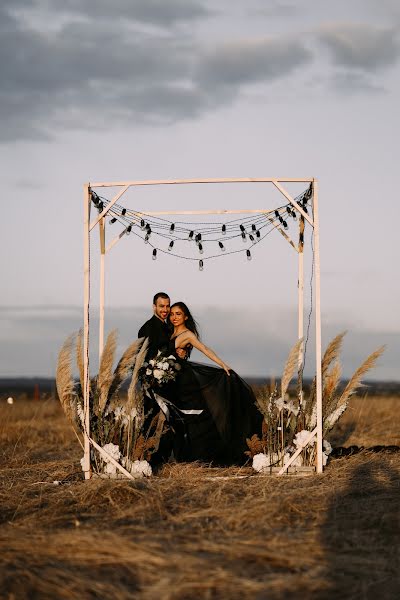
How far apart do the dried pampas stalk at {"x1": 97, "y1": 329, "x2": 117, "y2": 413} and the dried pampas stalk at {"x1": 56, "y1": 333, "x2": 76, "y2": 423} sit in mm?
264

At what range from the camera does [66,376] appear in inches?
319

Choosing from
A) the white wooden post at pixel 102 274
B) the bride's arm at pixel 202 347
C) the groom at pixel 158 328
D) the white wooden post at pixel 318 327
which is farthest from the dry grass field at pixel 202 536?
the white wooden post at pixel 102 274

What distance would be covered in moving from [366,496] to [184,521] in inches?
71.1

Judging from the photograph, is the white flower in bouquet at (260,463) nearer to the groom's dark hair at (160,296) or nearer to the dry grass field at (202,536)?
the dry grass field at (202,536)

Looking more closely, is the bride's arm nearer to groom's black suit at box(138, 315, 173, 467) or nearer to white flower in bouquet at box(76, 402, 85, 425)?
groom's black suit at box(138, 315, 173, 467)

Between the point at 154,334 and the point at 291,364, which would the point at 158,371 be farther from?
the point at 291,364

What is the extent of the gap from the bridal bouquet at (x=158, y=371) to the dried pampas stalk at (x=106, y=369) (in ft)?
1.70

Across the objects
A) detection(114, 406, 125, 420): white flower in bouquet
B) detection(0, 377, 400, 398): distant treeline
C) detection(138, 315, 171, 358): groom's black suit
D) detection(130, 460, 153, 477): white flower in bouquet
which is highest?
detection(138, 315, 171, 358): groom's black suit

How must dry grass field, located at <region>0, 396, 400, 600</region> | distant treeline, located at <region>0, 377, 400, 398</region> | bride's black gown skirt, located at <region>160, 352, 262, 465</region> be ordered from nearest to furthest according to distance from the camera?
dry grass field, located at <region>0, 396, 400, 600</region> < bride's black gown skirt, located at <region>160, 352, 262, 465</region> < distant treeline, located at <region>0, 377, 400, 398</region>

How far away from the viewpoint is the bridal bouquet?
8.62 metres

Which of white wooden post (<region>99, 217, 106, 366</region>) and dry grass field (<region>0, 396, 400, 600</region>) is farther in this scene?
white wooden post (<region>99, 217, 106, 366</region>)

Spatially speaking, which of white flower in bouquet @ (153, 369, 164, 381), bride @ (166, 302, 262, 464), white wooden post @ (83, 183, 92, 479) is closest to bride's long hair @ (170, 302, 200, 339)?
bride @ (166, 302, 262, 464)

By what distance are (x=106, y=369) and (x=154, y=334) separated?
1052 millimetres

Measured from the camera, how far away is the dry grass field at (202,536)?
4.40 meters
